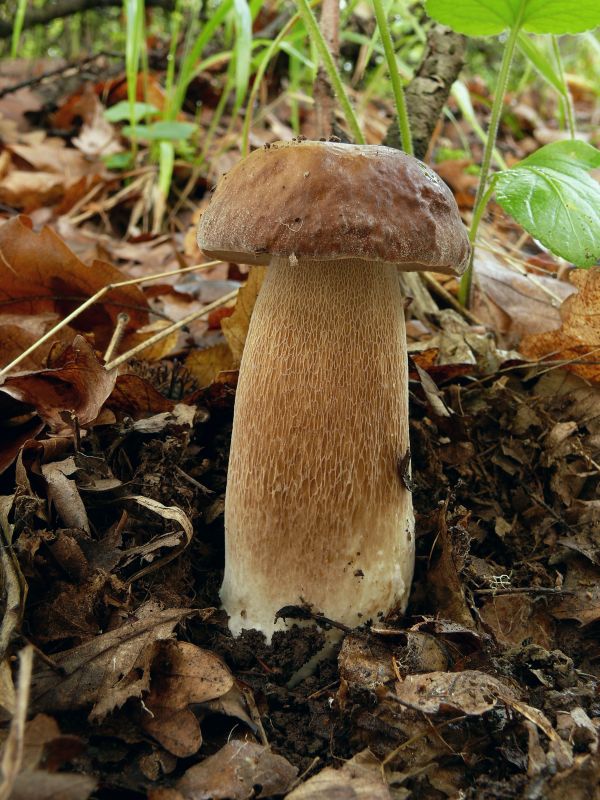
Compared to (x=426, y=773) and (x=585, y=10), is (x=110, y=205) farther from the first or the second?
(x=426, y=773)

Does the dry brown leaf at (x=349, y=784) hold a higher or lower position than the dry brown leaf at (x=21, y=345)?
lower

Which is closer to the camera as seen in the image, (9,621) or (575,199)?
(9,621)

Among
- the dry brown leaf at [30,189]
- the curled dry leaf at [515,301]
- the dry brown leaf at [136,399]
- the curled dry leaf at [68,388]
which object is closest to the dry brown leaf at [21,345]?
the curled dry leaf at [68,388]

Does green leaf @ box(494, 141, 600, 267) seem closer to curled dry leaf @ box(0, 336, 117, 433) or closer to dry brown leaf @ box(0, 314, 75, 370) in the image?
curled dry leaf @ box(0, 336, 117, 433)

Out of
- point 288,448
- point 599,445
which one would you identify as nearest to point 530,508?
point 599,445

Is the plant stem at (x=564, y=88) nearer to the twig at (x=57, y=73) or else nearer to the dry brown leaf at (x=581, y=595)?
the dry brown leaf at (x=581, y=595)

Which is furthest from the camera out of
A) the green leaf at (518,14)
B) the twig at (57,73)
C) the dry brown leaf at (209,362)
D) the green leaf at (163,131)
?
the twig at (57,73)
